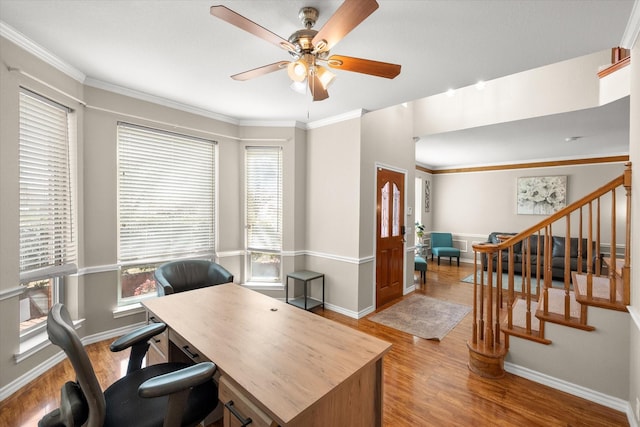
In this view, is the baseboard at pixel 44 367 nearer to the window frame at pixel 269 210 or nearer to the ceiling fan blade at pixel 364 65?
the window frame at pixel 269 210

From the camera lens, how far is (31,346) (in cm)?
222

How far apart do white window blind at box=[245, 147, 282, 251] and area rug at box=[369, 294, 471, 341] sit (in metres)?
1.82

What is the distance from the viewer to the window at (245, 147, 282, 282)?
157 inches

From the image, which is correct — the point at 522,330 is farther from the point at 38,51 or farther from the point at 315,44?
the point at 38,51

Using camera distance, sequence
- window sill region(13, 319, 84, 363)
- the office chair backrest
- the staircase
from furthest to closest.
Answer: window sill region(13, 319, 84, 363)
the staircase
the office chair backrest

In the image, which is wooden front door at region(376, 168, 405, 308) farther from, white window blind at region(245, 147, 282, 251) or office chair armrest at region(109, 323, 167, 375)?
office chair armrest at region(109, 323, 167, 375)

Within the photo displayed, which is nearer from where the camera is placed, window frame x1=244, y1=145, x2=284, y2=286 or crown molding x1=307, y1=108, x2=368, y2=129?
crown molding x1=307, y1=108, x2=368, y2=129

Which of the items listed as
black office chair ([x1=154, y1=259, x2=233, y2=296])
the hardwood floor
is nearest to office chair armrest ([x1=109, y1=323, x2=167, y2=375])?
the hardwood floor

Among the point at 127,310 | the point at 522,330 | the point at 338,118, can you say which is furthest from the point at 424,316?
the point at 127,310

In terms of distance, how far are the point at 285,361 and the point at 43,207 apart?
2585mm

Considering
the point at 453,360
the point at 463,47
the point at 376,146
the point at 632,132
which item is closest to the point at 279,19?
the point at 463,47

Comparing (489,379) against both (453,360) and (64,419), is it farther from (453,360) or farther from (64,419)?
(64,419)

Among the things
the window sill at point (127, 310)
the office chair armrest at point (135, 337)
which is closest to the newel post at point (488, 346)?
the office chair armrest at point (135, 337)

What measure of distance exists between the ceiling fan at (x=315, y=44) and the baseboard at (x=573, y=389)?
8.69 feet
